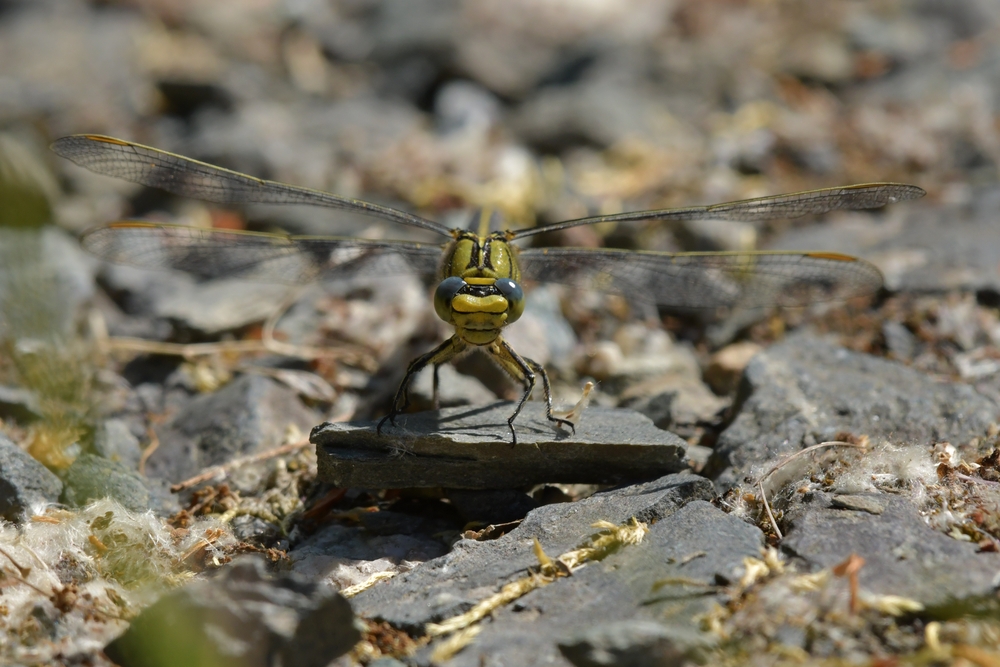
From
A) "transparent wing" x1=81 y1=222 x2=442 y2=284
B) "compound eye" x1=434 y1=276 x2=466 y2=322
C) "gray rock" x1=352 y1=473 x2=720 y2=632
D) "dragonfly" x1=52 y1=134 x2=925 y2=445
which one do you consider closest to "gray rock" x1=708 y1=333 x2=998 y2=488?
"gray rock" x1=352 y1=473 x2=720 y2=632

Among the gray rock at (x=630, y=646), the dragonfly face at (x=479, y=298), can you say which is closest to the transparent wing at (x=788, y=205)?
the dragonfly face at (x=479, y=298)

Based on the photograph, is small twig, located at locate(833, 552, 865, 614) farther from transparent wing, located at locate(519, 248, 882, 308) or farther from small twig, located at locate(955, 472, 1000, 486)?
transparent wing, located at locate(519, 248, 882, 308)

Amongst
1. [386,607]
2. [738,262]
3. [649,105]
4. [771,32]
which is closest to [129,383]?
[386,607]

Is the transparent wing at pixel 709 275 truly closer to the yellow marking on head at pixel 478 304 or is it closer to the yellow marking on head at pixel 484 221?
the yellow marking on head at pixel 484 221

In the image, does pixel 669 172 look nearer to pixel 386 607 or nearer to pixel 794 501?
pixel 794 501

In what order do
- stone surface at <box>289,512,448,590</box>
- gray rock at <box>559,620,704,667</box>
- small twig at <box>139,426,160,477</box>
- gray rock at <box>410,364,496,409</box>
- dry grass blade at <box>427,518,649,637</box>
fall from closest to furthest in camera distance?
gray rock at <box>559,620,704,667</box>, dry grass blade at <box>427,518,649,637</box>, stone surface at <box>289,512,448,590</box>, small twig at <box>139,426,160,477</box>, gray rock at <box>410,364,496,409</box>
